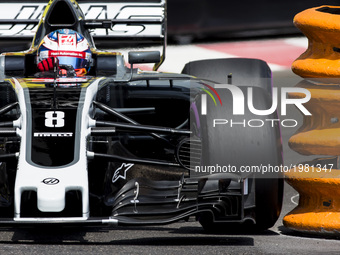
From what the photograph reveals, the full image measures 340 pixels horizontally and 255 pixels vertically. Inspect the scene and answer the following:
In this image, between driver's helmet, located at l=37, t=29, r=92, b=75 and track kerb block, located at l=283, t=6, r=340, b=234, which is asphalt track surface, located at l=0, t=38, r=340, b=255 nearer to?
track kerb block, located at l=283, t=6, r=340, b=234

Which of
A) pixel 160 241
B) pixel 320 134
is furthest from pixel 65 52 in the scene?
pixel 320 134

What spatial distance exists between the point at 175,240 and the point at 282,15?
8571mm

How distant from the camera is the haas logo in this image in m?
6.71

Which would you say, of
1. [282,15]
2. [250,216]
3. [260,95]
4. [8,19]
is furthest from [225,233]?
[282,15]

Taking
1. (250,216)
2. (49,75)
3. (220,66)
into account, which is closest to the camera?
(250,216)

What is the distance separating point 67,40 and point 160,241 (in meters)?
2.30

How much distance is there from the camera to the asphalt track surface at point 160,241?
4.65m

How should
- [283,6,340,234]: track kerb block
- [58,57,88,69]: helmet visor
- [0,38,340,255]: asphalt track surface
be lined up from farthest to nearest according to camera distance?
[58,57,88,69]: helmet visor → [283,6,340,234]: track kerb block → [0,38,340,255]: asphalt track surface

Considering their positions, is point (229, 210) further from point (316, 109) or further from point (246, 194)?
point (316, 109)

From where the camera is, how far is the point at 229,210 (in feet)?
16.2

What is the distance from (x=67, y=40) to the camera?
673 cm
